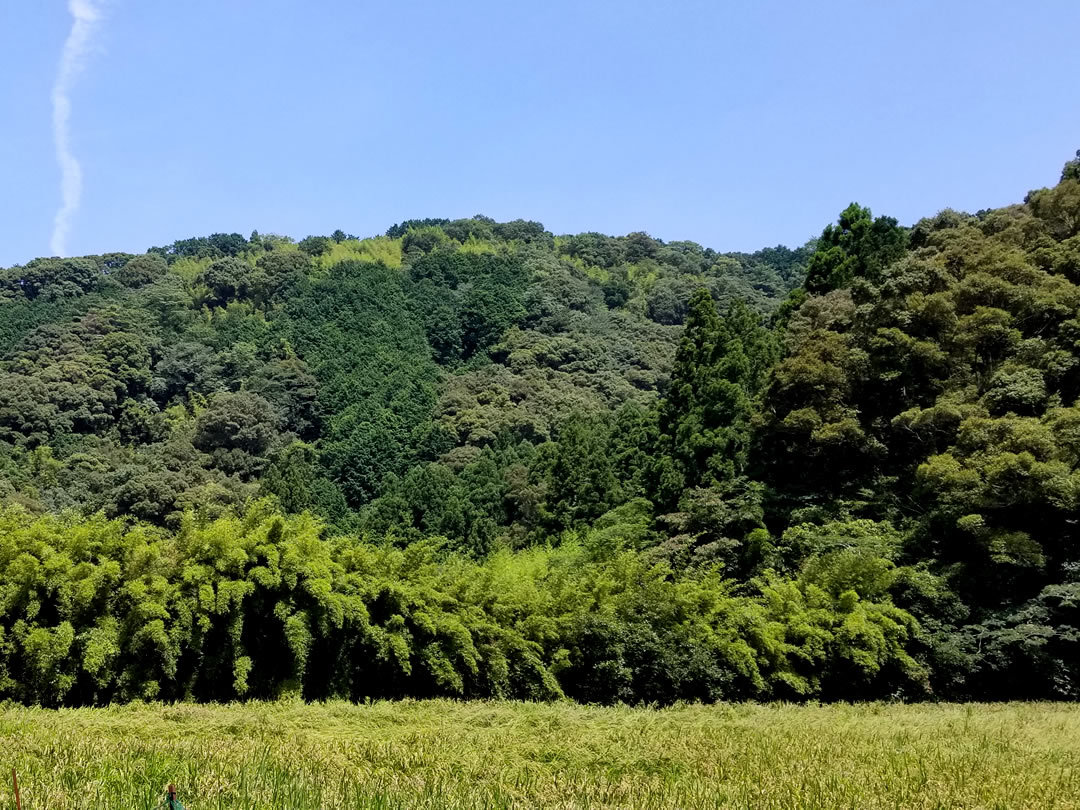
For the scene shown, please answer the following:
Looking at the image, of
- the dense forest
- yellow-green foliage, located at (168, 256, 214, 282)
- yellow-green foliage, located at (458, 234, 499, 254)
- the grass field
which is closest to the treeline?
the dense forest

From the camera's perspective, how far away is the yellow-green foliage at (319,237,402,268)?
101938 mm

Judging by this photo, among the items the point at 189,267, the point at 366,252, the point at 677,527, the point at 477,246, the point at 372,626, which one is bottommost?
the point at 372,626

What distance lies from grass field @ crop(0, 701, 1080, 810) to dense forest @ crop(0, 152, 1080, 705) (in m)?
2.02

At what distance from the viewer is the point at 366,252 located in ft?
359

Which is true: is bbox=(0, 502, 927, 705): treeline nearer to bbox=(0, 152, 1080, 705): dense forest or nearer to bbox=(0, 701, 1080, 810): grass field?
bbox=(0, 152, 1080, 705): dense forest

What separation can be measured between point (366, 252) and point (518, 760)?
106684mm

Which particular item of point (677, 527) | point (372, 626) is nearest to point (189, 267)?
point (677, 527)

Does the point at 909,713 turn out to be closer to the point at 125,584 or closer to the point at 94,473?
the point at 125,584

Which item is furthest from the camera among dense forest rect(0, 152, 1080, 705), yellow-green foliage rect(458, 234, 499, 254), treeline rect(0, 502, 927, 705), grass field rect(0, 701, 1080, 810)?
yellow-green foliage rect(458, 234, 499, 254)

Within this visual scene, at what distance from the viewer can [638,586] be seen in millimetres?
16094

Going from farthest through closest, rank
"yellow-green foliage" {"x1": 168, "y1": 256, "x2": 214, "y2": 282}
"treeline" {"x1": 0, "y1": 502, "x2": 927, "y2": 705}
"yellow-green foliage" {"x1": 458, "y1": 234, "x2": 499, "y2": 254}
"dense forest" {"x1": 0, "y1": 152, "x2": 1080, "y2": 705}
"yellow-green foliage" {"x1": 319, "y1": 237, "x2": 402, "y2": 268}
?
"yellow-green foliage" {"x1": 458, "y1": 234, "x2": 499, "y2": 254} < "yellow-green foliage" {"x1": 319, "y1": 237, "x2": 402, "y2": 268} < "yellow-green foliage" {"x1": 168, "y1": 256, "x2": 214, "y2": 282} < "dense forest" {"x1": 0, "y1": 152, "x2": 1080, "y2": 705} < "treeline" {"x1": 0, "y1": 502, "x2": 927, "y2": 705}

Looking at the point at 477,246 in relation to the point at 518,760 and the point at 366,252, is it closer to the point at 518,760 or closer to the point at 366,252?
the point at 366,252

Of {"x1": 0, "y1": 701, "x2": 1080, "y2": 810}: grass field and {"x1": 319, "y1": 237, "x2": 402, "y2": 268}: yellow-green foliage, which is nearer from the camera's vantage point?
{"x1": 0, "y1": 701, "x2": 1080, "y2": 810}: grass field

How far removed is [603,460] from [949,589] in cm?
2056
